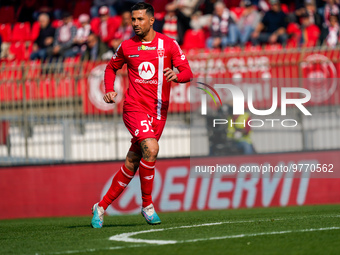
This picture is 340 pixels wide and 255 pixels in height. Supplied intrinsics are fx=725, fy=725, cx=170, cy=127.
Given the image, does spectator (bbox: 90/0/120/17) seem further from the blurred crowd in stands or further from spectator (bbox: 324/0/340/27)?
spectator (bbox: 324/0/340/27)

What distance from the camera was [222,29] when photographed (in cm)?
1677

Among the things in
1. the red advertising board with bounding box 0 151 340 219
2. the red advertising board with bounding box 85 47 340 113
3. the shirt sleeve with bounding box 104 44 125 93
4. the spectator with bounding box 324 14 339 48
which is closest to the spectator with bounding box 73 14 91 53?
the red advertising board with bounding box 85 47 340 113

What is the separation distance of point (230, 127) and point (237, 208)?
4.68ft

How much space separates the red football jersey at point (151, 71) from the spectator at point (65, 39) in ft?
35.1

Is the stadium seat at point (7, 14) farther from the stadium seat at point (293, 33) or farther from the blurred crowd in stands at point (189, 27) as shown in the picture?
the stadium seat at point (293, 33)

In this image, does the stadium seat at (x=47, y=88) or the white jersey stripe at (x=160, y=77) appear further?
the stadium seat at (x=47, y=88)

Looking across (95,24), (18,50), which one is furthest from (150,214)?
(18,50)

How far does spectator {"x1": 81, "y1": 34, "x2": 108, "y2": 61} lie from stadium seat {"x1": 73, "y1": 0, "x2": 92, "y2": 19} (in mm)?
3505

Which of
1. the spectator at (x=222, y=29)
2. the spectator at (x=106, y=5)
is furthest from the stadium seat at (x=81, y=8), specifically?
the spectator at (x=222, y=29)

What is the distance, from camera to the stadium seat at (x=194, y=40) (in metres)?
16.7

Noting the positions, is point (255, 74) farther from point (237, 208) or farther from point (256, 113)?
point (237, 208)

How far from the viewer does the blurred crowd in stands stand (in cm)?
1609

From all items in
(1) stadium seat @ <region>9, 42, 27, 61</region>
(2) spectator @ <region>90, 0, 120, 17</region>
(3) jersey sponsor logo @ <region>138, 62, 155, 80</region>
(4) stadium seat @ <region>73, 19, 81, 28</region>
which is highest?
(2) spectator @ <region>90, 0, 120, 17</region>

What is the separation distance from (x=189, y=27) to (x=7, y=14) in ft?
24.4
